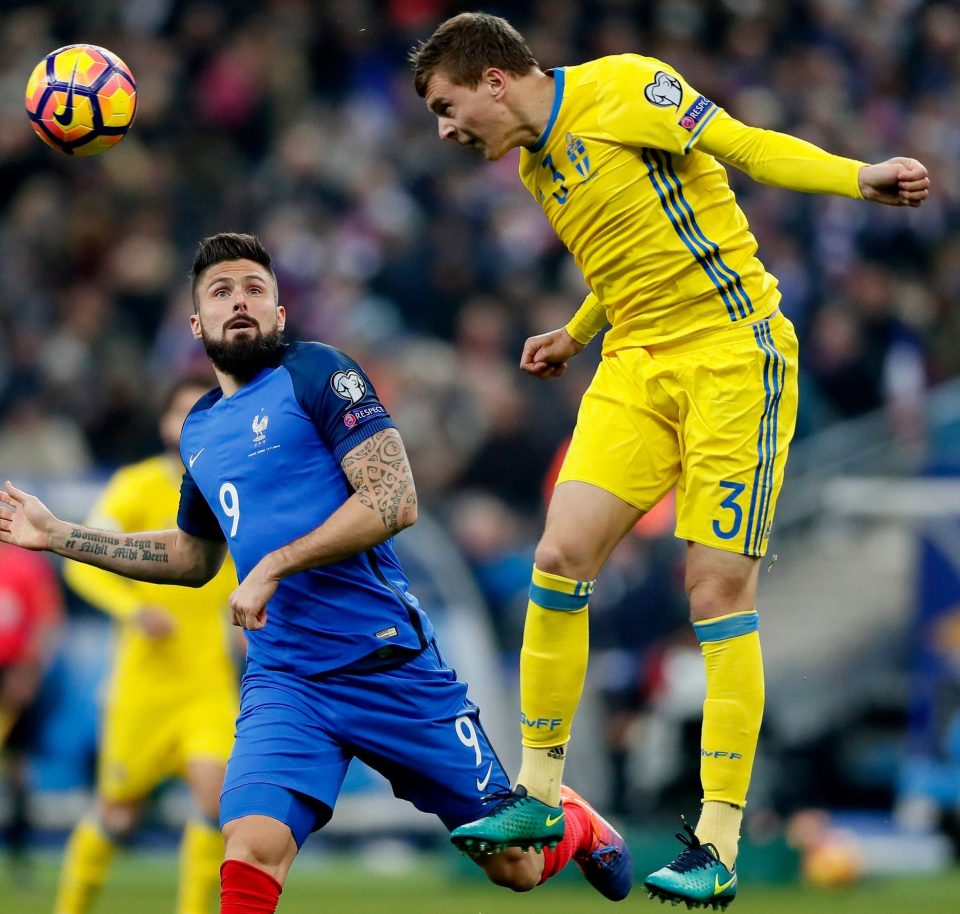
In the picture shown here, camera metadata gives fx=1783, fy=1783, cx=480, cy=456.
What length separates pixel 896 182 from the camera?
5285 millimetres

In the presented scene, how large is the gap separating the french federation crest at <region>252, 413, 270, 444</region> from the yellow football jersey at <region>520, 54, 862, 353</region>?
3.81 feet

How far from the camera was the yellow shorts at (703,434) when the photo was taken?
18.9ft

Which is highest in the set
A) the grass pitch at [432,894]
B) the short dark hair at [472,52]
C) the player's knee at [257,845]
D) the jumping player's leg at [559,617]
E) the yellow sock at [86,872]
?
the short dark hair at [472,52]

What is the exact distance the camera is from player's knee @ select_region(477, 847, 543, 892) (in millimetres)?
6156

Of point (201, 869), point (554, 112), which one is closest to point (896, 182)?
point (554, 112)

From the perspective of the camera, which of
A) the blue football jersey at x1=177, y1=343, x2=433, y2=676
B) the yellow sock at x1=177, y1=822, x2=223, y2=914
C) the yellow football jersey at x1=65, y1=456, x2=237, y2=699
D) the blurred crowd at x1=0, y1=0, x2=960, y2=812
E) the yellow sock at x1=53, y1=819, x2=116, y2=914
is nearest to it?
the blue football jersey at x1=177, y1=343, x2=433, y2=676

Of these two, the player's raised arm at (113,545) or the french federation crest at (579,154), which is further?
the player's raised arm at (113,545)

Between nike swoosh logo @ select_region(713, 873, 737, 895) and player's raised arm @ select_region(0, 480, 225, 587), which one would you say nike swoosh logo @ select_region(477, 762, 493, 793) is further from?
player's raised arm @ select_region(0, 480, 225, 587)

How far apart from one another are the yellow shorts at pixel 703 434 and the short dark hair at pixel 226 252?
4.09 ft

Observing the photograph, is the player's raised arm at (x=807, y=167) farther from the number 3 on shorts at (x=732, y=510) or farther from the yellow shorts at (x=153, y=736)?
the yellow shorts at (x=153, y=736)

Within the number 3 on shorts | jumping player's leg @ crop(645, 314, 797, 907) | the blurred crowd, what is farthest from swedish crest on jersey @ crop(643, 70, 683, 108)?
the blurred crowd

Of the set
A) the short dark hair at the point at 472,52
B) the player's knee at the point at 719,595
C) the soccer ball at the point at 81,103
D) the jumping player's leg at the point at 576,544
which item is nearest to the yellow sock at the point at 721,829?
the jumping player's leg at the point at 576,544

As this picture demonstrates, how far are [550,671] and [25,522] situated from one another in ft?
6.09

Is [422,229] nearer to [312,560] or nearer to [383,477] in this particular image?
[383,477]
